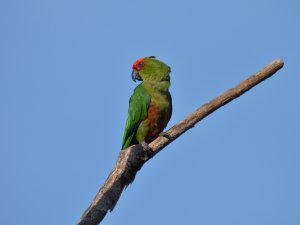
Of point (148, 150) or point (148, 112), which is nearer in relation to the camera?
point (148, 150)

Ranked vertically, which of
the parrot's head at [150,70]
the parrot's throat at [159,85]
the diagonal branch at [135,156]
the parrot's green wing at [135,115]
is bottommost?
the diagonal branch at [135,156]

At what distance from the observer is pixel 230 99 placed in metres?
7.18

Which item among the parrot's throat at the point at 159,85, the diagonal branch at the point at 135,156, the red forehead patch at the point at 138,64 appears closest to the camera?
the diagonal branch at the point at 135,156

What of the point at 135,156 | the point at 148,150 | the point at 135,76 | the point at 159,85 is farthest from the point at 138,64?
the point at 135,156

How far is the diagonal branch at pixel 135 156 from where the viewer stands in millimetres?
5531

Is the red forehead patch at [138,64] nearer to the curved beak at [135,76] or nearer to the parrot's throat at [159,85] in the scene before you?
the curved beak at [135,76]

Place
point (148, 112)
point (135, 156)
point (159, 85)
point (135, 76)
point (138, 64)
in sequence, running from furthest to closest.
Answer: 1. point (135, 76)
2. point (138, 64)
3. point (159, 85)
4. point (148, 112)
5. point (135, 156)

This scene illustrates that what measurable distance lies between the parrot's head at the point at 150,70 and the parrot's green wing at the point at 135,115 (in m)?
0.52

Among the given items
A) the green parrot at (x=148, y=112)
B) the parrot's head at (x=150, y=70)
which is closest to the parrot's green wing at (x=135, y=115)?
the green parrot at (x=148, y=112)

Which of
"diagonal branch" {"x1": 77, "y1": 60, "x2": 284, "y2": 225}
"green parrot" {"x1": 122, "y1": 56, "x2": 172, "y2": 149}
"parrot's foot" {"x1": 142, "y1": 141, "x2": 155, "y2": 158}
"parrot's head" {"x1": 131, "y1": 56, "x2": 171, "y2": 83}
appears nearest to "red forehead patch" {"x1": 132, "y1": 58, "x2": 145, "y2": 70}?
"parrot's head" {"x1": 131, "y1": 56, "x2": 171, "y2": 83}

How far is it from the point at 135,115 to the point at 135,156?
8.64 feet

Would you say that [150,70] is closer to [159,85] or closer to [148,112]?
[159,85]

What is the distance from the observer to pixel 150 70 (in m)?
9.84

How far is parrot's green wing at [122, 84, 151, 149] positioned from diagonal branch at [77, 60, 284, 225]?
1.53 metres
